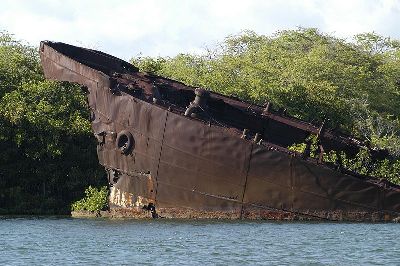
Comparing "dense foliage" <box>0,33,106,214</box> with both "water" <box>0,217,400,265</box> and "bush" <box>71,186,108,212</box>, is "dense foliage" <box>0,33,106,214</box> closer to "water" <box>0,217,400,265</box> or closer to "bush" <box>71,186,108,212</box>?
"bush" <box>71,186,108,212</box>

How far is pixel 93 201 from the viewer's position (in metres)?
31.1

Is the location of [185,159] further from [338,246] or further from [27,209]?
[27,209]

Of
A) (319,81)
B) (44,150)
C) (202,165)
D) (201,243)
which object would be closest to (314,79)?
(319,81)

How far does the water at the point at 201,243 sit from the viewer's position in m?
18.4

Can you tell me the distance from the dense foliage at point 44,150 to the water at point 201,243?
7924 mm

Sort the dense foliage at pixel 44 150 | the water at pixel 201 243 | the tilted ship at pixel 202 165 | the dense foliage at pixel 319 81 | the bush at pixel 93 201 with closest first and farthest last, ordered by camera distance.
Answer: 1. the water at pixel 201 243
2. the tilted ship at pixel 202 165
3. the bush at pixel 93 201
4. the dense foliage at pixel 44 150
5. the dense foliage at pixel 319 81

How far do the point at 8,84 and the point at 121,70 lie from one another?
8416mm

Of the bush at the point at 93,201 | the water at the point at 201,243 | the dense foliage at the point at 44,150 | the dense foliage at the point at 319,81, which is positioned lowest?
the water at the point at 201,243

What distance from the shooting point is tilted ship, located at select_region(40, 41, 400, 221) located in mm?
24516

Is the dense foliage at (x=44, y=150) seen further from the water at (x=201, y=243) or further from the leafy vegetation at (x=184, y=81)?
the water at (x=201, y=243)

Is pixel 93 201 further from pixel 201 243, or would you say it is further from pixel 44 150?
pixel 201 243

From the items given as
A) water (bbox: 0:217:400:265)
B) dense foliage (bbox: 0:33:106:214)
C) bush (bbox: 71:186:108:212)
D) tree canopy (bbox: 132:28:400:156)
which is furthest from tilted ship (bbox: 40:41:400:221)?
tree canopy (bbox: 132:28:400:156)

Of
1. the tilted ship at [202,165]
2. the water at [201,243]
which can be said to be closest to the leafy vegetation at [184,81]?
the tilted ship at [202,165]

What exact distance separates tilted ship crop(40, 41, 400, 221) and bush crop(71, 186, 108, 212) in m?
2.59
